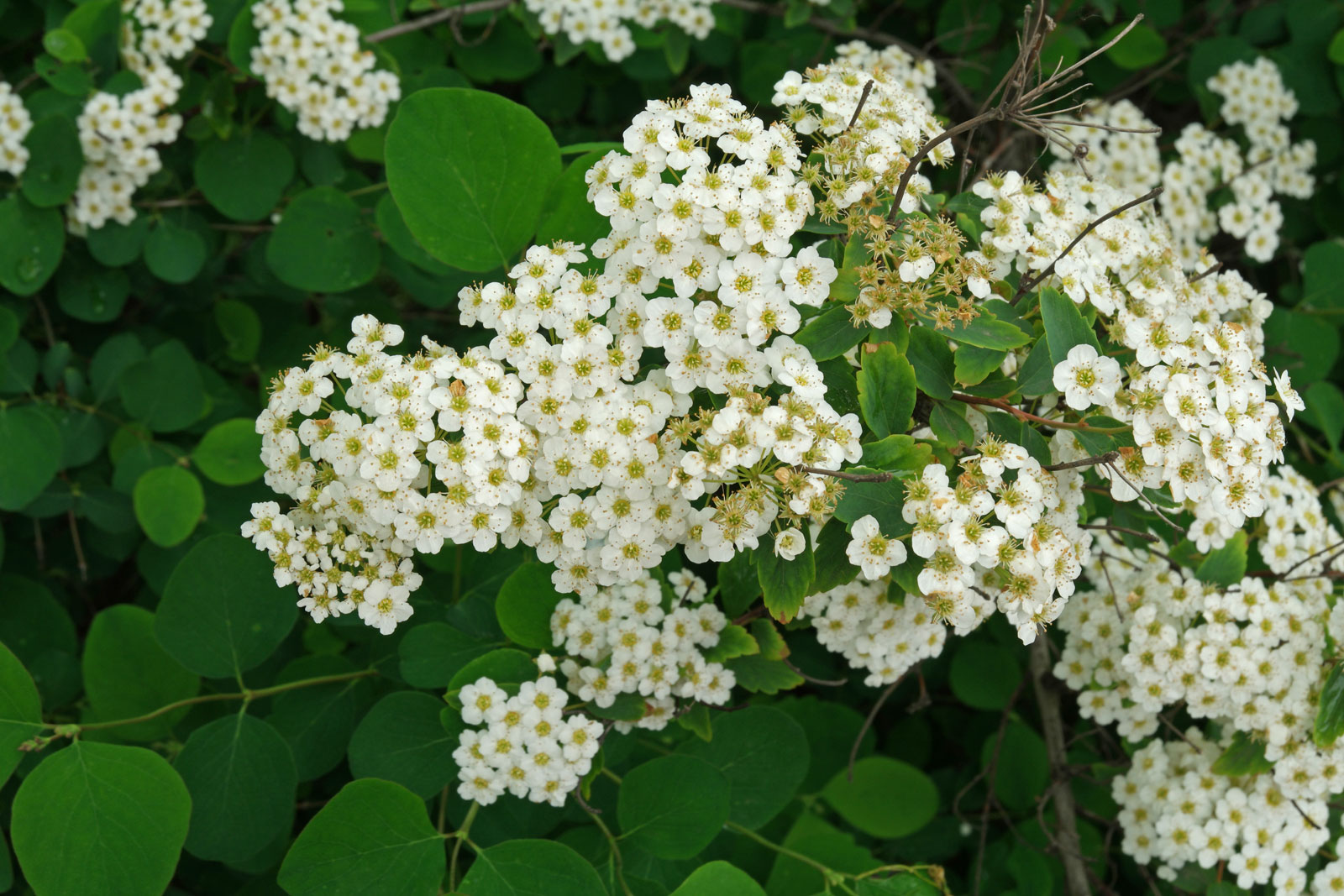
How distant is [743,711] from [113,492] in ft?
6.01

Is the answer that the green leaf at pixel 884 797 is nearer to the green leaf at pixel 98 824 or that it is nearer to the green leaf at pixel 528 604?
the green leaf at pixel 528 604

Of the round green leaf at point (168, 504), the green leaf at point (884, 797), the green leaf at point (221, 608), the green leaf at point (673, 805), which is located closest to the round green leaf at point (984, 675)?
the green leaf at point (884, 797)

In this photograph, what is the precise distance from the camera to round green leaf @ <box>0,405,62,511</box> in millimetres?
2443

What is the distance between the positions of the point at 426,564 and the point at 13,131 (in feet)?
5.32

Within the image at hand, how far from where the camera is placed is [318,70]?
261cm

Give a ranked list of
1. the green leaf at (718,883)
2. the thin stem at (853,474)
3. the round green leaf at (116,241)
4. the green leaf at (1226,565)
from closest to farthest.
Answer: the thin stem at (853,474)
the green leaf at (718,883)
the green leaf at (1226,565)
the round green leaf at (116,241)

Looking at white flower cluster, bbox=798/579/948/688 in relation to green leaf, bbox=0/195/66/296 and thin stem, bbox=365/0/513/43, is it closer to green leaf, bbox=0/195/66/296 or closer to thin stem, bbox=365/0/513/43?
thin stem, bbox=365/0/513/43

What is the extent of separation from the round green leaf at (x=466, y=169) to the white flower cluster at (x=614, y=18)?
95 cm

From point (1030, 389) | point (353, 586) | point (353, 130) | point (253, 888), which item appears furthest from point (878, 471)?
point (353, 130)

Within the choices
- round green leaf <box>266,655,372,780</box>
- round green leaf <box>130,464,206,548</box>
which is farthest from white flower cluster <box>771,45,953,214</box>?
round green leaf <box>130,464,206,548</box>

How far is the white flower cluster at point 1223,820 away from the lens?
2.13 m

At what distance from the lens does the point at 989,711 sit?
316cm

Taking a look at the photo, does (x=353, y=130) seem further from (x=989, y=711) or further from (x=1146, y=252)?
(x=989, y=711)

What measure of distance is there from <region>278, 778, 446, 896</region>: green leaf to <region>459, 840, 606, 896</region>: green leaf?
0.31ft
